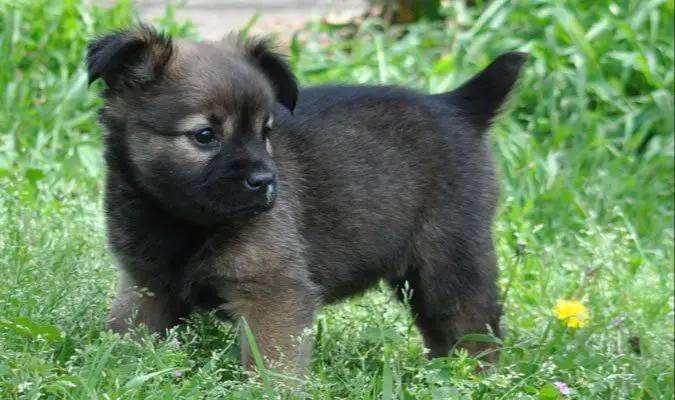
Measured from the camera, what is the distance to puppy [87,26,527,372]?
3691 mm

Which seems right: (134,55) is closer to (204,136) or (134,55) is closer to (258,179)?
(204,136)

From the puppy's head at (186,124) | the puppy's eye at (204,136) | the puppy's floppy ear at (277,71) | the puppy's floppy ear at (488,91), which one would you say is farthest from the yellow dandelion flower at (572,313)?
the puppy's eye at (204,136)

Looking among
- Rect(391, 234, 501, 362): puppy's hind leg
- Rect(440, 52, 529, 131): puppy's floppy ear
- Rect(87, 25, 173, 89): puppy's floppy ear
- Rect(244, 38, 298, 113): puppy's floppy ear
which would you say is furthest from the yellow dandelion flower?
Rect(87, 25, 173, 89): puppy's floppy ear

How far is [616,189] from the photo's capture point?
6.08m

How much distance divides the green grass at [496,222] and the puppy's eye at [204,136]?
1.99ft

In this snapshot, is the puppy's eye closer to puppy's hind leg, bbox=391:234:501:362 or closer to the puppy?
the puppy

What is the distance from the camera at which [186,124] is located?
367 cm

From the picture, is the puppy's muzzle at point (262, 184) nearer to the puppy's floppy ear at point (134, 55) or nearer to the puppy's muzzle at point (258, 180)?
the puppy's muzzle at point (258, 180)

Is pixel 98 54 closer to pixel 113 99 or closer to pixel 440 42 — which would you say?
pixel 113 99

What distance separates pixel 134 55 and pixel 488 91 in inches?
54.9

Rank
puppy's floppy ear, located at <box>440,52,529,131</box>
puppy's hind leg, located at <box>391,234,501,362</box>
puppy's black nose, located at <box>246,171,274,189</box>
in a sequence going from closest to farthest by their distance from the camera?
1. puppy's black nose, located at <box>246,171,274,189</box>
2. puppy's hind leg, located at <box>391,234,501,362</box>
3. puppy's floppy ear, located at <box>440,52,529,131</box>

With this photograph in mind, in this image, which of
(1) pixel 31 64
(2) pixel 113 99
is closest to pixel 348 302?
(2) pixel 113 99

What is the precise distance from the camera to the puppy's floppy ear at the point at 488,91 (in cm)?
445

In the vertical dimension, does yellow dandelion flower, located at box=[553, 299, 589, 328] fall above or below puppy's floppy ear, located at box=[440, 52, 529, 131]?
below
